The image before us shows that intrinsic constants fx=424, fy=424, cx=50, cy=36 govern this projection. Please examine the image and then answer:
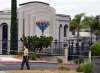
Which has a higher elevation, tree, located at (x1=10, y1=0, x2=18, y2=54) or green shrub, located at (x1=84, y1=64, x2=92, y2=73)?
tree, located at (x1=10, y1=0, x2=18, y2=54)

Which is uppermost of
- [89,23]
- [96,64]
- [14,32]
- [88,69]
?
[89,23]

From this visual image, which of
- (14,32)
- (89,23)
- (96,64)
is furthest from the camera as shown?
(89,23)

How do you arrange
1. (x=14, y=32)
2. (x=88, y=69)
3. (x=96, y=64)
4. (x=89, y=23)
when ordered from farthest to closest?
(x=89, y=23), (x=14, y=32), (x=88, y=69), (x=96, y=64)

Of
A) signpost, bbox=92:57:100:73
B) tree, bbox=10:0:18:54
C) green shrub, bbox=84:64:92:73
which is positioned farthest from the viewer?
tree, bbox=10:0:18:54

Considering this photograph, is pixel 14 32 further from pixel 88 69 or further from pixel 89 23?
pixel 89 23

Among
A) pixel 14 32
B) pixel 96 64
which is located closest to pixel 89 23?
pixel 14 32

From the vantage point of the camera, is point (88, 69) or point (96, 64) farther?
point (88, 69)

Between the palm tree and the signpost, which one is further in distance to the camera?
the palm tree

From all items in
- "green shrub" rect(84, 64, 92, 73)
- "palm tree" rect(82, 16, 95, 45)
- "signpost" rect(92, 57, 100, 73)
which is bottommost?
"green shrub" rect(84, 64, 92, 73)

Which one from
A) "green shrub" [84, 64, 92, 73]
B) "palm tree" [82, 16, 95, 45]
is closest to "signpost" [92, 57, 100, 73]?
"green shrub" [84, 64, 92, 73]

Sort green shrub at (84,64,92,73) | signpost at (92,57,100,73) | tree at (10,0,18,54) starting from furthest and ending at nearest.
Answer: tree at (10,0,18,54)
green shrub at (84,64,92,73)
signpost at (92,57,100,73)

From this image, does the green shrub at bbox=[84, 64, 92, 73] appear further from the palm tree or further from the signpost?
the palm tree

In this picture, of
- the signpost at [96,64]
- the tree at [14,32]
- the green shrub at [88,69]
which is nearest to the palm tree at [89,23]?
the tree at [14,32]

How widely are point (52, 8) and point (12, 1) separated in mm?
9427
